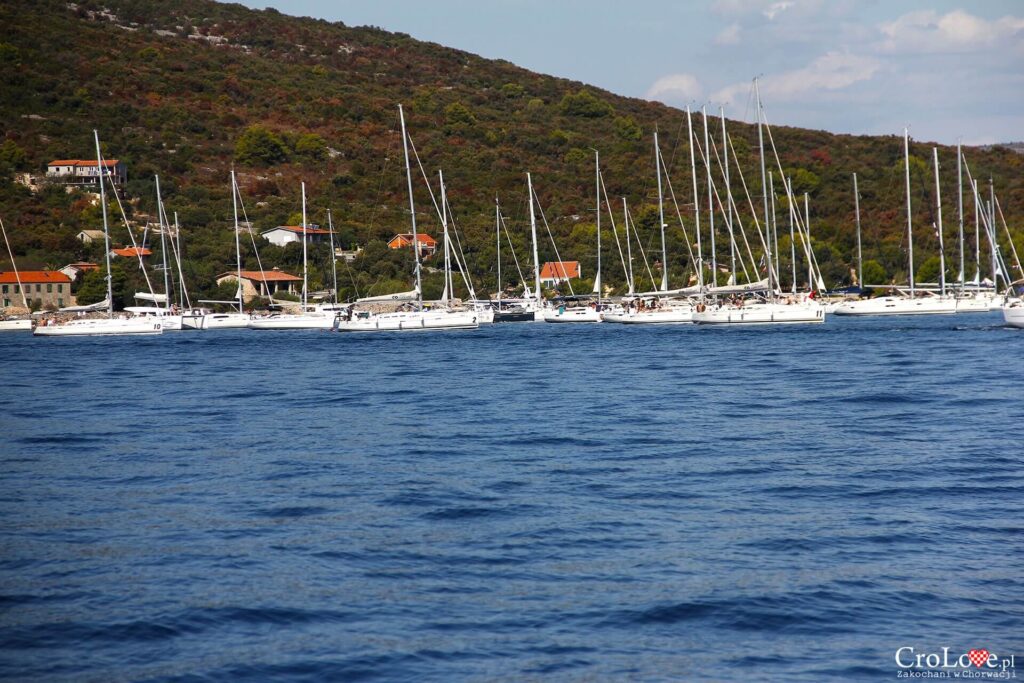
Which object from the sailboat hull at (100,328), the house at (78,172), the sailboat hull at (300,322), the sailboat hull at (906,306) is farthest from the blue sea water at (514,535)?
the house at (78,172)

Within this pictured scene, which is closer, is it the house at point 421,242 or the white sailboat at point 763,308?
the white sailboat at point 763,308

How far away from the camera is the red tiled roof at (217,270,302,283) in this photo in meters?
92.1

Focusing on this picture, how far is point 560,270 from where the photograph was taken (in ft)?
318

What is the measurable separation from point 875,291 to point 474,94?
95175 millimetres

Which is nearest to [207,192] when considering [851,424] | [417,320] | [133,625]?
[417,320]

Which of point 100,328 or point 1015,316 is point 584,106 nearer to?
point 100,328

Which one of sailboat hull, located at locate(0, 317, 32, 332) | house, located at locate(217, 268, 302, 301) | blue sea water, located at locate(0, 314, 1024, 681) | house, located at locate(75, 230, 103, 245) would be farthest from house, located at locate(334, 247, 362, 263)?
blue sea water, located at locate(0, 314, 1024, 681)

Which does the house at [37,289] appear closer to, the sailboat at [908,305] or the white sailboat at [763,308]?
the white sailboat at [763,308]

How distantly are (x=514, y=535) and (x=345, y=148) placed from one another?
123 m

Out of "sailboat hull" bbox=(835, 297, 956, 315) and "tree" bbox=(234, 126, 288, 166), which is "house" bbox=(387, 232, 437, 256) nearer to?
"tree" bbox=(234, 126, 288, 166)

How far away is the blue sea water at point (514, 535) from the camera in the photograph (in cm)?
1022

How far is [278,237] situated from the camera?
104 metres

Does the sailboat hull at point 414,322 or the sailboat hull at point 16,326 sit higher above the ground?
the sailboat hull at point 16,326

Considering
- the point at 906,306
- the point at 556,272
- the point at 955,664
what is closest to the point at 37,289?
the point at 556,272
